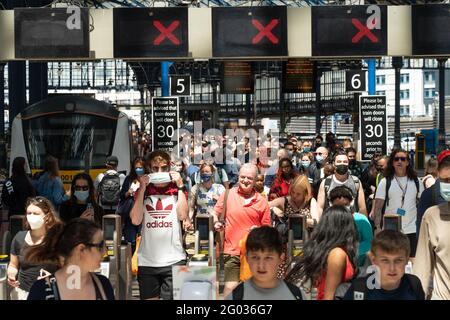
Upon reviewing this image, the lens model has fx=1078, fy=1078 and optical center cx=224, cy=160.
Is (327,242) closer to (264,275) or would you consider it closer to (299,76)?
(264,275)

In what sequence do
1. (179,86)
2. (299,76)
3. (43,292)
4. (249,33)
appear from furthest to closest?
1. (299,76)
2. (179,86)
3. (249,33)
4. (43,292)

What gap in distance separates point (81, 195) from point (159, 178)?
8.77 ft

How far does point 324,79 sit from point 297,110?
9.53 m

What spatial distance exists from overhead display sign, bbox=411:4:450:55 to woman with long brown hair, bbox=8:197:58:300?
10.3m

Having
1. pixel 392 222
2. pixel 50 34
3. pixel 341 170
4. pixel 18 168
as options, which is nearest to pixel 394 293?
pixel 392 222

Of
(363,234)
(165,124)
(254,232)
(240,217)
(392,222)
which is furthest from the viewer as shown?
(165,124)

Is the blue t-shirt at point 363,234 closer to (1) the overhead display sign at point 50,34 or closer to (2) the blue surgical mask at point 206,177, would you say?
(2) the blue surgical mask at point 206,177

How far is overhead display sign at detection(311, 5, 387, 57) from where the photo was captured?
17.3 metres

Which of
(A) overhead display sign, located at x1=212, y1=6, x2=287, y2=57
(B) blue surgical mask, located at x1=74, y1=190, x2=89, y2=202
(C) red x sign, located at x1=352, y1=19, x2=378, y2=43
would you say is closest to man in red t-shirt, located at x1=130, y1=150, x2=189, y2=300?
(B) blue surgical mask, located at x1=74, y1=190, x2=89, y2=202

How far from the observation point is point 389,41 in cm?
1744

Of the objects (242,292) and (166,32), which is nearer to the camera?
(242,292)

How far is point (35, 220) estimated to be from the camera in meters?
8.21

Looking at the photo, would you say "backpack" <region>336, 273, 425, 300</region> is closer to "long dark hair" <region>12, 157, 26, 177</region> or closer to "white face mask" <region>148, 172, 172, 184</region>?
"white face mask" <region>148, 172, 172, 184</region>
